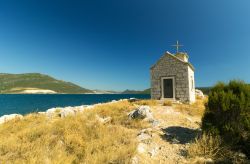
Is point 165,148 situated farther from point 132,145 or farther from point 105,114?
point 105,114

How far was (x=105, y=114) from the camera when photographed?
38.0 feet

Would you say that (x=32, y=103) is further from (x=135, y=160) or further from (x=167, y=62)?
(x=135, y=160)

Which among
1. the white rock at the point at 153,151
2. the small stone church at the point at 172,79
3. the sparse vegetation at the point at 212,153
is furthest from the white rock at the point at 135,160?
the small stone church at the point at 172,79

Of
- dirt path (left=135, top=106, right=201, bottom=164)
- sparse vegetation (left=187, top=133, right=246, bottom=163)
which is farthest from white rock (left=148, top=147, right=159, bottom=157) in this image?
sparse vegetation (left=187, top=133, right=246, bottom=163)

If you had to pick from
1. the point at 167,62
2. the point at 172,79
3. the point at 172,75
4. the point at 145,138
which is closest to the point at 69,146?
the point at 145,138

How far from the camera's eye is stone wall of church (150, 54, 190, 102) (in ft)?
56.2

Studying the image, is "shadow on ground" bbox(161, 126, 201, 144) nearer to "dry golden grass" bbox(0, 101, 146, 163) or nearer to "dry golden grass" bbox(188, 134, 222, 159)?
"dry golden grass" bbox(188, 134, 222, 159)

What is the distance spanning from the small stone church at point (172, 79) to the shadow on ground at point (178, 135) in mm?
10295

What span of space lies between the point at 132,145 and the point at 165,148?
1.22 meters

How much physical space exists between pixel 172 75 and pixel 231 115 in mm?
12409

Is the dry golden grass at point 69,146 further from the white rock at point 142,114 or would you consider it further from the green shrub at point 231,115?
the green shrub at point 231,115

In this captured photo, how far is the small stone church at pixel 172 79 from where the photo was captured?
1716 cm

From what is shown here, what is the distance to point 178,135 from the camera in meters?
6.76

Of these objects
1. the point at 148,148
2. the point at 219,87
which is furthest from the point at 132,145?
the point at 219,87
